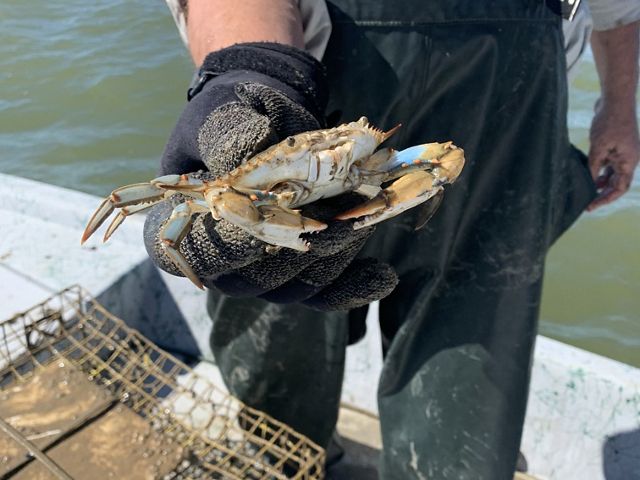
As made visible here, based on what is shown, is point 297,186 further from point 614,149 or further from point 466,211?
point 614,149

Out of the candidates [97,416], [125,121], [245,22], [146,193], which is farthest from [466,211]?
[125,121]

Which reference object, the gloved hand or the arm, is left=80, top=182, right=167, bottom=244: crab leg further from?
the arm

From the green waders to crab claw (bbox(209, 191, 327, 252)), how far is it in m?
0.63

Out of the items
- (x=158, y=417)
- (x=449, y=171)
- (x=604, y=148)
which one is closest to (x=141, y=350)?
(x=158, y=417)

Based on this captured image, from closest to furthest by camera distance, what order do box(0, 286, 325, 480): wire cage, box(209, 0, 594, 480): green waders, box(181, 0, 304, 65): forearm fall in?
box(181, 0, 304, 65): forearm, box(209, 0, 594, 480): green waders, box(0, 286, 325, 480): wire cage

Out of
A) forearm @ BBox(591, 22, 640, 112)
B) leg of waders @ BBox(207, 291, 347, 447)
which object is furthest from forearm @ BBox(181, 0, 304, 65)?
forearm @ BBox(591, 22, 640, 112)

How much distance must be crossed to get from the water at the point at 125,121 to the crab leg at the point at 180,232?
3361 millimetres

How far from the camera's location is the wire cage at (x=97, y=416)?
2.09m

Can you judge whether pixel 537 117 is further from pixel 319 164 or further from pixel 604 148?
pixel 319 164

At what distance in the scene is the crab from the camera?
4.24 ft

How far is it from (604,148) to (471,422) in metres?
0.98

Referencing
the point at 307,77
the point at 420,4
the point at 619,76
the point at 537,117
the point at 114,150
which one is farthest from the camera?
the point at 114,150

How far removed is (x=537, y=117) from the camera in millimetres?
1873

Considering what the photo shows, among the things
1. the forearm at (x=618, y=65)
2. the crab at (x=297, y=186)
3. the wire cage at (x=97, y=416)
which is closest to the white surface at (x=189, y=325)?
the wire cage at (x=97, y=416)
